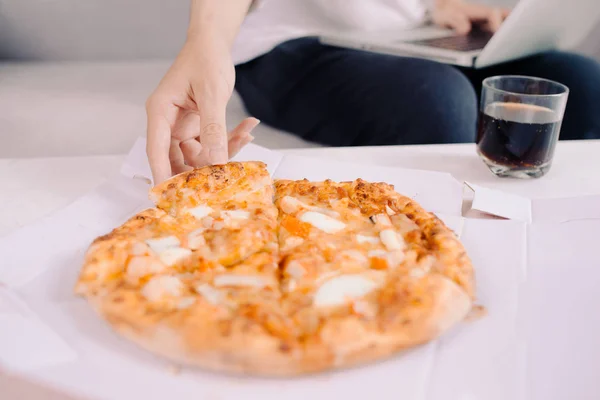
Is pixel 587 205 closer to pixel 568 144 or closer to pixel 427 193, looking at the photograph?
pixel 427 193

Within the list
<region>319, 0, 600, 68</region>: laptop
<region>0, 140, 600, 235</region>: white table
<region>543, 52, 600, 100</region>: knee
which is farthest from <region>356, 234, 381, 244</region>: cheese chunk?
<region>543, 52, 600, 100</region>: knee

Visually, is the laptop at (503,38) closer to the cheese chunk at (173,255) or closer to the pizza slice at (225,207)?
the pizza slice at (225,207)

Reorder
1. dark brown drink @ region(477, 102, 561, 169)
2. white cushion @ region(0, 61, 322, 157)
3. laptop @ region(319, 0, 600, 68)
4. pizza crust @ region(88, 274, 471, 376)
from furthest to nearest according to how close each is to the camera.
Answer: white cushion @ region(0, 61, 322, 157)
laptop @ region(319, 0, 600, 68)
dark brown drink @ region(477, 102, 561, 169)
pizza crust @ region(88, 274, 471, 376)

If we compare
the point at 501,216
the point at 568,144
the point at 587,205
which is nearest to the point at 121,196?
the point at 501,216

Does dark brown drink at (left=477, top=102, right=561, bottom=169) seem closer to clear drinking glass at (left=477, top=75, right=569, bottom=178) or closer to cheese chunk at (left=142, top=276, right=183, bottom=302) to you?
clear drinking glass at (left=477, top=75, right=569, bottom=178)

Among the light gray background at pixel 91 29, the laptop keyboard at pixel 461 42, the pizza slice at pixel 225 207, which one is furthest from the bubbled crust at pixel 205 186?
the light gray background at pixel 91 29

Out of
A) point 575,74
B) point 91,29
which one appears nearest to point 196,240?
point 575,74

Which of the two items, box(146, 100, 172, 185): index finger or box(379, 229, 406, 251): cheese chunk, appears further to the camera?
box(146, 100, 172, 185): index finger
